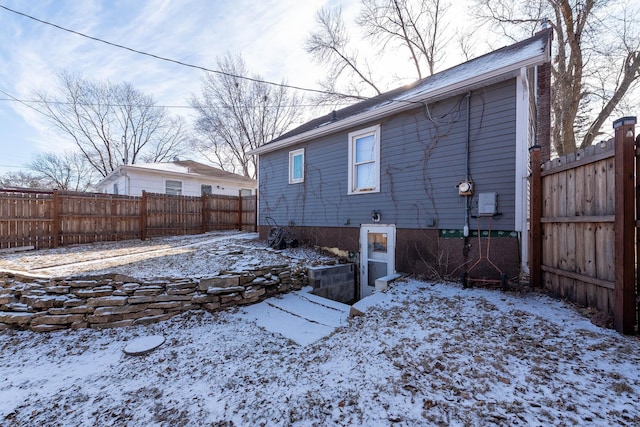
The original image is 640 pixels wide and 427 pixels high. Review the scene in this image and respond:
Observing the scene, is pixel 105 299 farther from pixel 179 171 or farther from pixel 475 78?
pixel 179 171

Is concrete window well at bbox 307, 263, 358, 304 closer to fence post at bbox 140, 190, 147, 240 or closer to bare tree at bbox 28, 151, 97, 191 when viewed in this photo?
fence post at bbox 140, 190, 147, 240

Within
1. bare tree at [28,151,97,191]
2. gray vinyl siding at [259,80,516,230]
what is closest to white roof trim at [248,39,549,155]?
gray vinyl siding at [259,80,516,230]

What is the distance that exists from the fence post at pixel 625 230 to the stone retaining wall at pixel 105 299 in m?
4.54

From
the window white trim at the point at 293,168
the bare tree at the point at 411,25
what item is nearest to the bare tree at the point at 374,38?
the bare tree at the point at 411,25

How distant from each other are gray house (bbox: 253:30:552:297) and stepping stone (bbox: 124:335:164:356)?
427cm

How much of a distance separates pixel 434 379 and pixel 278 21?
8.07 meters

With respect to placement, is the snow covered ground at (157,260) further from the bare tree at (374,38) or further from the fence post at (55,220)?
the bare tree at (374,38)

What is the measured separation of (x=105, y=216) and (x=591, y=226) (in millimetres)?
11729

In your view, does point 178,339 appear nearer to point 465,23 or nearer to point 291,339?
point 291,339

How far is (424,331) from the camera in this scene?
305 centimetres

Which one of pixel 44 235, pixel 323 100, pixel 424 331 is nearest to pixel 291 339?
pixel 424 331

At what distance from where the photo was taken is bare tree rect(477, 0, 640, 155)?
9570 mm

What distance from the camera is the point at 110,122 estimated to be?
20.9 meters

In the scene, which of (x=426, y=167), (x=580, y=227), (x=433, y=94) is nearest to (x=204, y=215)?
(x=426, y=167)
